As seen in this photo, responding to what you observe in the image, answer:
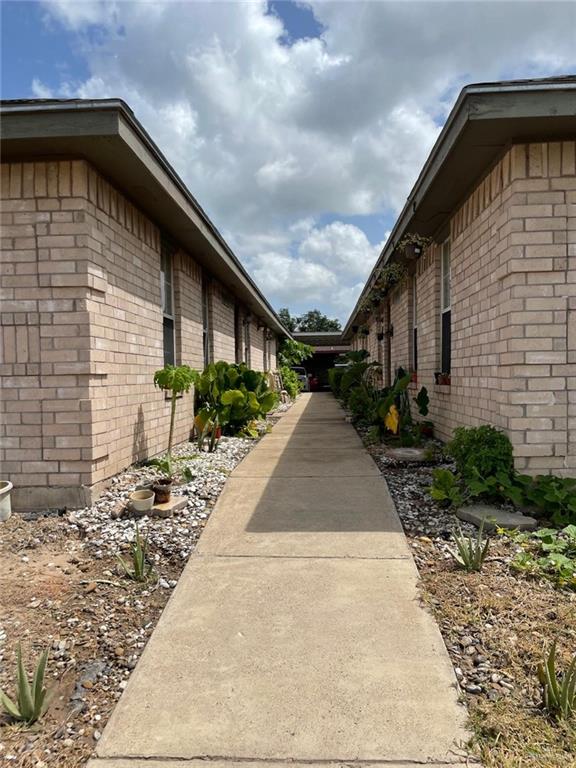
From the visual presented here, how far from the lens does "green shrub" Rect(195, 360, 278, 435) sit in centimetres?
748

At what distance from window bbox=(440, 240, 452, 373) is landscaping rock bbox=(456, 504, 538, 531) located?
311cm

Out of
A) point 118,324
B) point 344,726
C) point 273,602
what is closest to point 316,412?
point 118,324

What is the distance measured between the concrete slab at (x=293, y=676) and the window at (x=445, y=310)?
445cm

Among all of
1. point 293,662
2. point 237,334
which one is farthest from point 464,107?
point 237,334

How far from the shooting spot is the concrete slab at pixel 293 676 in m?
1.79

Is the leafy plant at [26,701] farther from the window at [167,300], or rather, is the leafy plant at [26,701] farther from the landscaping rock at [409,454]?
the window at [167,300]

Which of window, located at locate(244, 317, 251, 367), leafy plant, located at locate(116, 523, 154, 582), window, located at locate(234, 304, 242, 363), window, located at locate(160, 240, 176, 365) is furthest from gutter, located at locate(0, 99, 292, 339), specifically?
window, located at locate(244, 317, 251, 367)

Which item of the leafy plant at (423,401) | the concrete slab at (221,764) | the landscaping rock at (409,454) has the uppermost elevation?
the leafy plant at (423,401)

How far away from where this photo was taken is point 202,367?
29.7 ft

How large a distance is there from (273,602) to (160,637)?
24.9 inches

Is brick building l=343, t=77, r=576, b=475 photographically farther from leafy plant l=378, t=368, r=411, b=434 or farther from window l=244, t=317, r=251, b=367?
window l=244, t=317, r=251, b=367

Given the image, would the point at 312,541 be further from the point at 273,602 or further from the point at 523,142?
the point at 523,142

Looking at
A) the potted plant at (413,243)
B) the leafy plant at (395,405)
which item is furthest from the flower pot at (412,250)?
the leafy plant at (395,405)

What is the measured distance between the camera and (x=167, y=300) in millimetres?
7430
